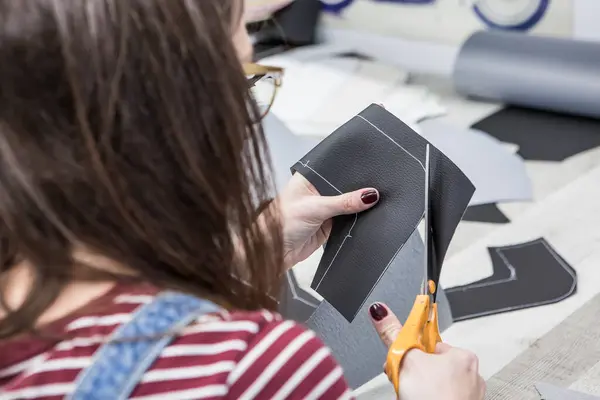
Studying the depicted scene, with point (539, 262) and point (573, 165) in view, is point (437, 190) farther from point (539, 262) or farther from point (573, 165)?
point (573, 165)

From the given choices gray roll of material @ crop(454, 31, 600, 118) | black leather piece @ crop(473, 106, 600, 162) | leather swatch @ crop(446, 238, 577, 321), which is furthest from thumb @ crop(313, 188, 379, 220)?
gray roll of material @ crop(454, 31, 600, 118)

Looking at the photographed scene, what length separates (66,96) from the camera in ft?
1.26

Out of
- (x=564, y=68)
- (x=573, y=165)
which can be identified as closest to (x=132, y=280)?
(x=573, y=165)

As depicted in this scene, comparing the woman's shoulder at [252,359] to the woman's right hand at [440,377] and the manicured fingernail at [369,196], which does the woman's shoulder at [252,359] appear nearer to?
the woman's right hand at [440,377]

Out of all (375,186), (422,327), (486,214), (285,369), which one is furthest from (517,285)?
(285,369)

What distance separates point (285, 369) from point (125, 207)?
0.40 ft

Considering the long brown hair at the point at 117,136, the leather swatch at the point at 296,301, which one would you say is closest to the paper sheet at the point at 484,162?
the leather swatch at the point at 296,301

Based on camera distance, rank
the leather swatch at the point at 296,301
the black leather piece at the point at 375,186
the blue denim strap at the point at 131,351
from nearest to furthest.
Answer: the blue denim strap at the point at 131,351 → the black leather piece at the point at 375,186 → the leather swatch at the point at 296,301

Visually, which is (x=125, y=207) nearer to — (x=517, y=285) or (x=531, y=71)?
(x=517, y=285)

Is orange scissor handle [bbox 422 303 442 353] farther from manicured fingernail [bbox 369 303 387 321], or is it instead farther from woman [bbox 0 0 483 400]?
woman [bbox 0 0 483 400]

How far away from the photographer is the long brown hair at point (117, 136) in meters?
0.38

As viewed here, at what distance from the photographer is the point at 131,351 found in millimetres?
385

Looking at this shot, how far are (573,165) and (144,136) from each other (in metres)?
1.00

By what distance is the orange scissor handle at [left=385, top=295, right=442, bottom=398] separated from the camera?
1.79ft
